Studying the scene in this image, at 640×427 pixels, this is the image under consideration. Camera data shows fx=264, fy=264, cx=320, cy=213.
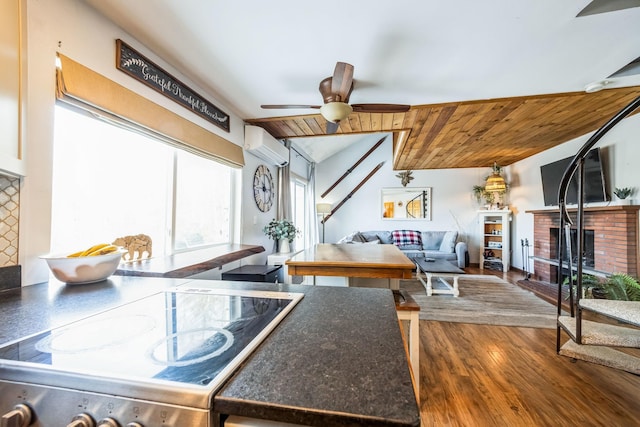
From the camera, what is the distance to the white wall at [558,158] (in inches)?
118

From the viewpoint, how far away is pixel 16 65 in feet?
3.32

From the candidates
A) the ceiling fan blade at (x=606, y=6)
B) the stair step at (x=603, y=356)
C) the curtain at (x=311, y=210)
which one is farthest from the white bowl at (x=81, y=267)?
the curtain at (x=311, y=210)

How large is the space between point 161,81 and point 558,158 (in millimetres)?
5398

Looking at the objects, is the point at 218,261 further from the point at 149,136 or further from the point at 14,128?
the point at 14,128

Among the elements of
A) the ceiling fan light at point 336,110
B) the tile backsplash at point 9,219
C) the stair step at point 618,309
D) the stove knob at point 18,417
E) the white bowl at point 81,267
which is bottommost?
the stair step at point 618,309

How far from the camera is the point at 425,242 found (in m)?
5.94

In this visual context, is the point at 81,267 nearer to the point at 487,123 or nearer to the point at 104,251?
the point at 104,251

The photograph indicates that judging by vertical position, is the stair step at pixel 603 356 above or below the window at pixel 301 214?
below

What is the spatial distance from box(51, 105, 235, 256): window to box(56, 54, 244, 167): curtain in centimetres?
10

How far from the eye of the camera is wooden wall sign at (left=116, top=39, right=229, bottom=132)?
1579 millimetres

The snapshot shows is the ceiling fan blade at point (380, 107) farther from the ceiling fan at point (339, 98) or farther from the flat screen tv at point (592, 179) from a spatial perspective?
the flat screen tv at point (592, 179)

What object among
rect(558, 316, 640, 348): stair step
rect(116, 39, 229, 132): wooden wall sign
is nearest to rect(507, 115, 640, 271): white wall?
rect(558, 316, 640, 348): stair step

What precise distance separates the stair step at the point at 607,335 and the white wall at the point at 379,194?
4669 mm

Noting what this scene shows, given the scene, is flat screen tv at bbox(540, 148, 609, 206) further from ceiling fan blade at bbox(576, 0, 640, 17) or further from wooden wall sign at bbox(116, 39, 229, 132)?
wooden wall sign at bbox(116, 39, 229, 132)
